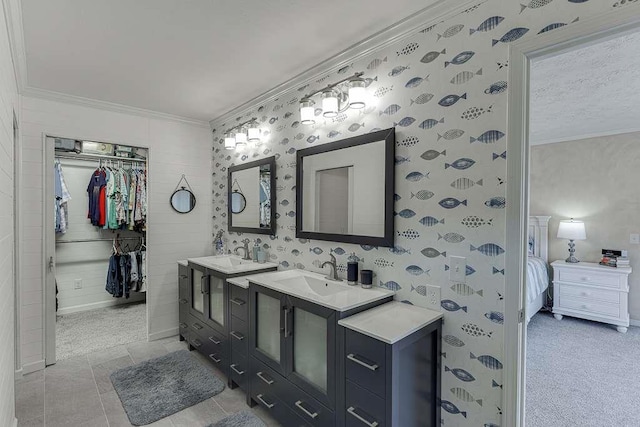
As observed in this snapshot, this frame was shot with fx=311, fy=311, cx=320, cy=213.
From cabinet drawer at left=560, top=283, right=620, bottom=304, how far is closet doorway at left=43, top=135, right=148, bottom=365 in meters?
5.28

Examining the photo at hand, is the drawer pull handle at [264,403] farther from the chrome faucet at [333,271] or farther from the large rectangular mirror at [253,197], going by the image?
the large rectangular mirror at [253,197]

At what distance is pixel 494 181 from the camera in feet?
4.98

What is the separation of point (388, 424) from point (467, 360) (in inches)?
21.3

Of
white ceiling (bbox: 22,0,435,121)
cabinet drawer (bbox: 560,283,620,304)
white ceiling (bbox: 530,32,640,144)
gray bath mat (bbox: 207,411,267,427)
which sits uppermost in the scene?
white ceiling (bbox: 22,0,435,121)

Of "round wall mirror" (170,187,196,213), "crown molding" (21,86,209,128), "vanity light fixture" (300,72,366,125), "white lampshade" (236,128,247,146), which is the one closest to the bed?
"vanity light fixture" (300,72,366,125)

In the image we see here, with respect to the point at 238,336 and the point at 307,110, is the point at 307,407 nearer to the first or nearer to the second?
the point at 238,336

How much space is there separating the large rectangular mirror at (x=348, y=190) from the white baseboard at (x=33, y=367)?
263cm

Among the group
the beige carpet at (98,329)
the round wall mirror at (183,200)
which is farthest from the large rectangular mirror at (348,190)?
the beige carpet at (98,329)

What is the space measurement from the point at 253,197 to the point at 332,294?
1530mm

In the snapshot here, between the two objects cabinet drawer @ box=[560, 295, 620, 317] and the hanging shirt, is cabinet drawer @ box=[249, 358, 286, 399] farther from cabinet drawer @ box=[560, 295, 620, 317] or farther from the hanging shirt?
cabinet drawer @ box=[560, 295, 620, 317]

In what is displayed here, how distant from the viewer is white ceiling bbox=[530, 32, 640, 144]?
2.14 metres

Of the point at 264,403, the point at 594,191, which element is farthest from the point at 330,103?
the point at 594,191

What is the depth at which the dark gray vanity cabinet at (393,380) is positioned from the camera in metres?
1.38

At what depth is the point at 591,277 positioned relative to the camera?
3914mm
